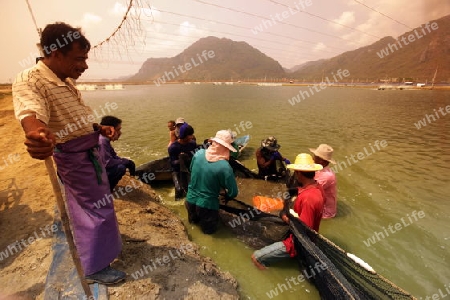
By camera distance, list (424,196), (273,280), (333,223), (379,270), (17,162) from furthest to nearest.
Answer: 1. (17,162)
2. (424,196)
3. (333,223)
4. (379,270)
5. (273,280)

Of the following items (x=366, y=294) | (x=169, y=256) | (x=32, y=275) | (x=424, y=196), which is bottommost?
(x=424, y=196)

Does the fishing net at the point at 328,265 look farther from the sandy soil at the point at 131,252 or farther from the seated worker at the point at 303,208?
the sandy soil at the point at 131,252

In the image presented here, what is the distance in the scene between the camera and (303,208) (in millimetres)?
3676

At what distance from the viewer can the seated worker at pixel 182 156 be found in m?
6.39

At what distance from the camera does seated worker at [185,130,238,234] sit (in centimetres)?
451

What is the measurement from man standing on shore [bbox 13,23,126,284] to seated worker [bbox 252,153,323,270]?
8.11 feet

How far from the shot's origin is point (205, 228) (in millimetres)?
5246

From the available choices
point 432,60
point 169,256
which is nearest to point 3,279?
point 169,256

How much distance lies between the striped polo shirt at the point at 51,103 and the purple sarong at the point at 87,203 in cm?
14

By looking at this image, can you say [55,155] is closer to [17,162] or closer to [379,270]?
[379,270]

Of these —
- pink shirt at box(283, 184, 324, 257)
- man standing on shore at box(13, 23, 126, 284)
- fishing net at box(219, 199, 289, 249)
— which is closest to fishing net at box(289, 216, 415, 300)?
pink shirt at box(283, 184, 324, 257)

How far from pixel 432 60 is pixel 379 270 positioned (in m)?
241

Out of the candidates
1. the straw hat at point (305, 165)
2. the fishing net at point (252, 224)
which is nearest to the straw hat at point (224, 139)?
the straw hat at point (305, 165)

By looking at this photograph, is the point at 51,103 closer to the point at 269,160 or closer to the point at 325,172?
the point at 325,172
